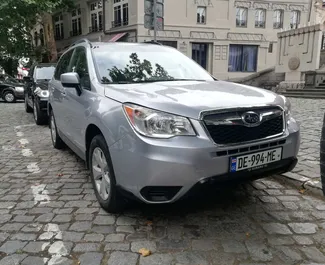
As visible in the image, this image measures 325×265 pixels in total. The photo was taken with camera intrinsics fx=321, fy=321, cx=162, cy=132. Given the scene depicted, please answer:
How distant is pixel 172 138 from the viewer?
2.52 meters

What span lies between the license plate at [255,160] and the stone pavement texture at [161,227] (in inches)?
24.1

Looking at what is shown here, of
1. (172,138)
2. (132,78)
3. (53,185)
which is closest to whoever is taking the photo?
(172,138)

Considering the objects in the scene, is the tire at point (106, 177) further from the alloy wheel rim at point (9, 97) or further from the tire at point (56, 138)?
the alloy wheel rim at point (9, 97)

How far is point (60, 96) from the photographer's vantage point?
4.75 metres

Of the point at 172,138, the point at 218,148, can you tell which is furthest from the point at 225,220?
the point at 172,138

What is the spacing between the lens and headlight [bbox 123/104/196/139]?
254 cm

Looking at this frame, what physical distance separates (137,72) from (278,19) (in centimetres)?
2513

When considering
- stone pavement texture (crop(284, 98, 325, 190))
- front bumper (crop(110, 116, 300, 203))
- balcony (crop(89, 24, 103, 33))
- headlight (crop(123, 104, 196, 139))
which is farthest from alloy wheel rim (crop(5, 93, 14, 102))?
headlight (crop(123, 104, 196, 139))

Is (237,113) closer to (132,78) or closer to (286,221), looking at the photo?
(286,221)

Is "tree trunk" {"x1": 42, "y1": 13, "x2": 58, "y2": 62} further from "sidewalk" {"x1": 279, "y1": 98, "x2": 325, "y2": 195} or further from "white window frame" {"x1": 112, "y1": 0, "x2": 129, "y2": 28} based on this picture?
"sidewalk" {"x1": 279, "y1": 98, "x2": 325, "y2": 195}

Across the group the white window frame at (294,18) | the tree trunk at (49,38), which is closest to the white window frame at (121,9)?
the tree trunk at (49,38)

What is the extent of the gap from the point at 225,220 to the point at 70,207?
5.20 feet

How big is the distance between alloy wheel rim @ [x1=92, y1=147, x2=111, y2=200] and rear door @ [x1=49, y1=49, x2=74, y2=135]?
138cm

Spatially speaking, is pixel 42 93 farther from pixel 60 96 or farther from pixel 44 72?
pixel 60 96
